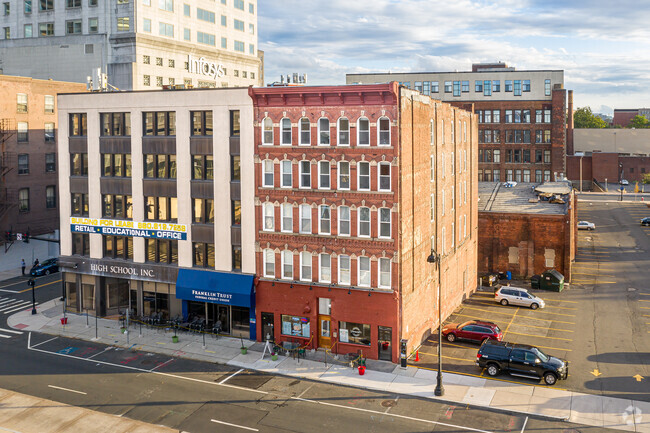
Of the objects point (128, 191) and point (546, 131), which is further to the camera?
point (546, 131)

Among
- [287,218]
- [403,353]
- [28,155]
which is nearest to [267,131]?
[287,218]

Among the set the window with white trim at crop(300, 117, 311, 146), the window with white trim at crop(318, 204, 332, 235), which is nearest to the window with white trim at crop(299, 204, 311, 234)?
the window with white trim at crop(318, 204, 332, 235)

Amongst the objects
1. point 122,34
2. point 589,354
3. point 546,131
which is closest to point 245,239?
point 589,354

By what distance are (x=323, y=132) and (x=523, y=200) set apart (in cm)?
3921

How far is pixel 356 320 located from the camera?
1515 inches

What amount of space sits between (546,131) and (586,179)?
4835cm

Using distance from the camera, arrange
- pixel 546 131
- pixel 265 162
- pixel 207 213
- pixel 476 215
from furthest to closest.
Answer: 1. pixel 546 131
2. pixel 476 215
3. pixel 207 213
4. pixel 265 162

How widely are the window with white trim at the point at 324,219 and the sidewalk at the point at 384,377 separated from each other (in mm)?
8301

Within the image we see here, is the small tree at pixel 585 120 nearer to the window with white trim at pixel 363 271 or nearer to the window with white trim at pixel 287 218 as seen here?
the window with white trim at pixel 363 271

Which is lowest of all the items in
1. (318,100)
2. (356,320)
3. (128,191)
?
(356,320)

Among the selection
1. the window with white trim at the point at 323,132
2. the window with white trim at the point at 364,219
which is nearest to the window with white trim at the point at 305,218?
the window with white trim at the point at 364,219

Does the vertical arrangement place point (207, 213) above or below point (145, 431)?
above

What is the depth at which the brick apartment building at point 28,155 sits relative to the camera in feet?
216

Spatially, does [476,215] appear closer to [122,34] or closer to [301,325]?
[301,325]
